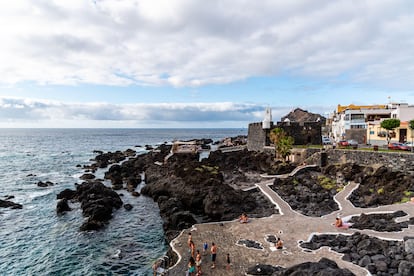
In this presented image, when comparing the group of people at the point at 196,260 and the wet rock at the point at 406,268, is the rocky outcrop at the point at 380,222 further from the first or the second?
the group of people at the point at 196,260

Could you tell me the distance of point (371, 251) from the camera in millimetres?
18344

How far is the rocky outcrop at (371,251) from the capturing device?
53.2 ft

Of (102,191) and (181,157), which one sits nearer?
(102,191)

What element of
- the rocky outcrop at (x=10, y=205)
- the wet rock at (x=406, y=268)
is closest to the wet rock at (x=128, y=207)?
the rocky outcrop at (x=10, y=205)

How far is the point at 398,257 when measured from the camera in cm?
1695

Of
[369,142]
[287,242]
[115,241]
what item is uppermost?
[369,142]

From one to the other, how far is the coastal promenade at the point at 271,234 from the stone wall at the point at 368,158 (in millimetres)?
10746

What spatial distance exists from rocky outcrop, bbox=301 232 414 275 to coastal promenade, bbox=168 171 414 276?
1.90ft

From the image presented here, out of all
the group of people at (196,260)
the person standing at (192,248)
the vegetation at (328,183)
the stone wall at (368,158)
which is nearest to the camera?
the group of people at (196,260)

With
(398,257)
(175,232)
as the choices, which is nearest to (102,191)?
(175,232)

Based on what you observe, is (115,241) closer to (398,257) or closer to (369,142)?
(398,257)

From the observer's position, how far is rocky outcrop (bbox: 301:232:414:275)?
16219mm

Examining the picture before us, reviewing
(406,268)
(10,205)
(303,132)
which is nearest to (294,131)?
(303,132)

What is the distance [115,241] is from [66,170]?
152 ft
